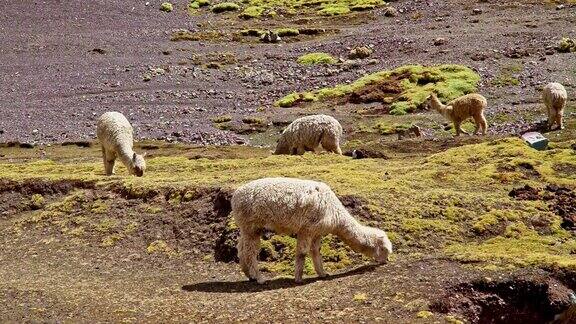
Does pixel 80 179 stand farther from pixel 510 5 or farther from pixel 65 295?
pixel 510 5

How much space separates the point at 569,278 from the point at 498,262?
152cm

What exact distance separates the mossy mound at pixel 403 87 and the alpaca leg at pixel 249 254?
35.7 metres

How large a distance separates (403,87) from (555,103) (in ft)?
60.7

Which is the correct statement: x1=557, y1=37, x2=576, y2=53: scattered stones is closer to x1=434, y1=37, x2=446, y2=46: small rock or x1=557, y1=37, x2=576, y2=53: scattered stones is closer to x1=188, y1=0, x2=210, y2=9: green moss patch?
x1=434, y1=37, x2=446, y2=46: small rock

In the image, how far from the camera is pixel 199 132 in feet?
170

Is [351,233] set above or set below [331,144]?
above

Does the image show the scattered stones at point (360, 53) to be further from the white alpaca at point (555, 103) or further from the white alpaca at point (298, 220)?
the white alpaca at point (298, 220)

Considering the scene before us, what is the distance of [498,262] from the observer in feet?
56.1

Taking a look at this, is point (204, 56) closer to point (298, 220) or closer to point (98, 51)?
point (98, 51)

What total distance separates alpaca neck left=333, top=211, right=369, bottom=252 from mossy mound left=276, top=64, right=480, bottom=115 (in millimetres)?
35248

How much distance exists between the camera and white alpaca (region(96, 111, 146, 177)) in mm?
27984

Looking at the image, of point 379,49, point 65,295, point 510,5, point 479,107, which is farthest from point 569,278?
point 510,5

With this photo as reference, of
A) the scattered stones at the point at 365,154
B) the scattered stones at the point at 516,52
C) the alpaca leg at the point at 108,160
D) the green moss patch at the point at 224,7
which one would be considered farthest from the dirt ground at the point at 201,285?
the green moss patch at the point at 224,7

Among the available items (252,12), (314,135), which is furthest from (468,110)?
(252,12)
